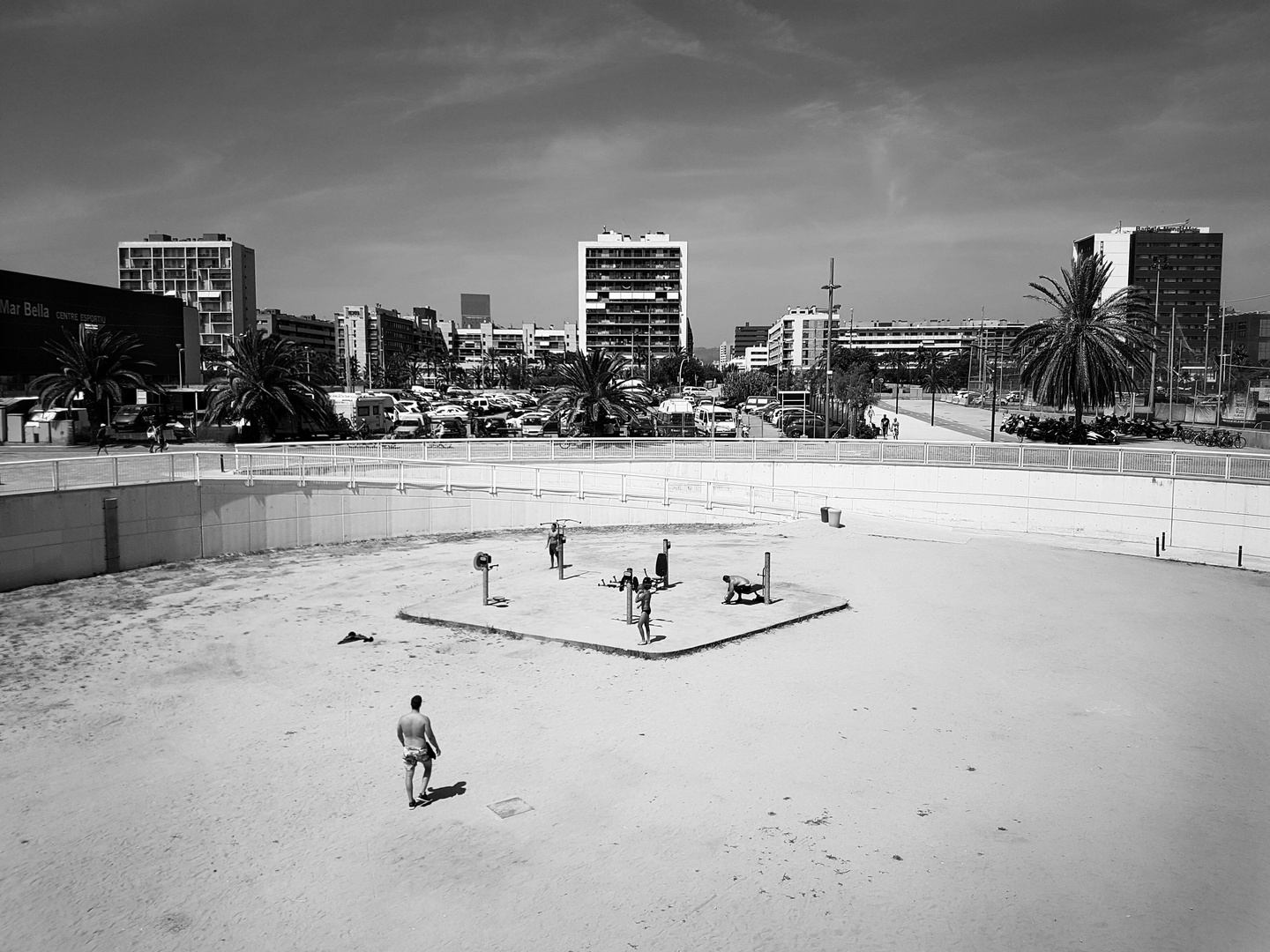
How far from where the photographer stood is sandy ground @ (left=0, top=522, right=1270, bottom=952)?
26.2ft

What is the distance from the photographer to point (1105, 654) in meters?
16.2

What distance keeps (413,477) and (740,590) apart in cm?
1608

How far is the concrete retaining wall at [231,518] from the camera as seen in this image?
2242 cm

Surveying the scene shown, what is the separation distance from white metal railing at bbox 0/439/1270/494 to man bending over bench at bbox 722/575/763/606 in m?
14.8

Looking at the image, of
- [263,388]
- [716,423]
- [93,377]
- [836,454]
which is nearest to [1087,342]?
[836,454]

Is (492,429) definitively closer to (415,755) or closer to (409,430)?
(409,430)

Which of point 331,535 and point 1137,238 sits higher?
point 1137,238

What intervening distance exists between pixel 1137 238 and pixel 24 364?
20039 centimetres

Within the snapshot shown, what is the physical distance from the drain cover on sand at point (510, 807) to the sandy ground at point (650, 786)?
0.49ft

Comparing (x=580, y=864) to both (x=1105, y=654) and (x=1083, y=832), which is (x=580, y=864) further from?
(x=1105, y=654)

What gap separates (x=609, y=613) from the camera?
18.2m

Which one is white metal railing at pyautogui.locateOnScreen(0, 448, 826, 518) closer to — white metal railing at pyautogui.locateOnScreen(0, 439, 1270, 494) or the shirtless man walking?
white metal railing at pyautogui.locateOnScreen(0, 439, 1270, 494)

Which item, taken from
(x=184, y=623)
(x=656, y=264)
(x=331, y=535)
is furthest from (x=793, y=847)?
(x=656, y=264)

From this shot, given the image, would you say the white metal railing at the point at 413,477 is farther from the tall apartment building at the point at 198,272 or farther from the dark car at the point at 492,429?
the tall apartment building at the point at 198,272
